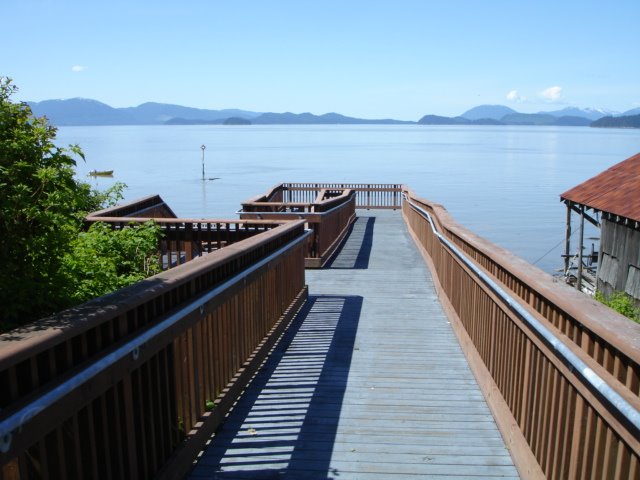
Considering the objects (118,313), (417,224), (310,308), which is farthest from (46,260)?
(417,224)

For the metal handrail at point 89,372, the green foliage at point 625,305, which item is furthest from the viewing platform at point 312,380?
the green foliage at point 625,305

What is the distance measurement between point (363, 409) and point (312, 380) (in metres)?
0.89

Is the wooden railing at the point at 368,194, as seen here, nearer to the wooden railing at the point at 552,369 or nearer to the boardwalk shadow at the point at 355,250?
the boardwalk shadow at the point at 355,250

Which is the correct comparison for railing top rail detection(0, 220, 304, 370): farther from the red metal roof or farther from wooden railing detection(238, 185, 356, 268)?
the red metal roof

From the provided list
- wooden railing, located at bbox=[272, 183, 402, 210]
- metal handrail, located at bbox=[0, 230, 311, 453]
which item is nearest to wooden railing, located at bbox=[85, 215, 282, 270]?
metal handrail, located at bbox=[0, 230, 311, 453]

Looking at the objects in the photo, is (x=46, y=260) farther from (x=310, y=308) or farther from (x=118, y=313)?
(x=310, y=308)

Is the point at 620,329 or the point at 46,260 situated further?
the point at 46,260

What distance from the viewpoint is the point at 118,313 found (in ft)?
10.7

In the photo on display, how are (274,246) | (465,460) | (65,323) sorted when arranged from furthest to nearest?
(274,246), (465,460), (65,323)

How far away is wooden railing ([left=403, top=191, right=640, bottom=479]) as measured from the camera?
2.74 metres

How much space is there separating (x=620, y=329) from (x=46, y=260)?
314 cm

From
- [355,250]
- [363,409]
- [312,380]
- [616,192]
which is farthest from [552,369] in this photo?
[616,192]

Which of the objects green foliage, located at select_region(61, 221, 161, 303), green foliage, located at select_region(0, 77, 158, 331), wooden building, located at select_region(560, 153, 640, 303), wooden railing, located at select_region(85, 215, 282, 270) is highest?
green foliage, located at select_region(0, 77, 158, 331)

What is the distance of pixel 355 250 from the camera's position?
1570cm
